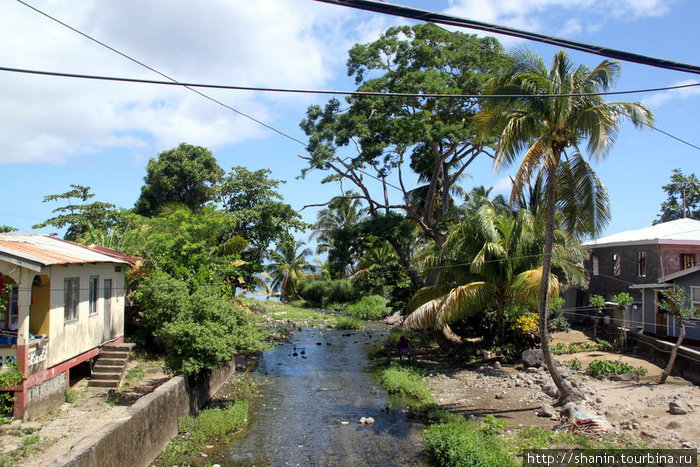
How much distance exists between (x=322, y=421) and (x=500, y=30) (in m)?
11.4

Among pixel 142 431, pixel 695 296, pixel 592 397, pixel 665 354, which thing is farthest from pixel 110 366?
pixel 695 296

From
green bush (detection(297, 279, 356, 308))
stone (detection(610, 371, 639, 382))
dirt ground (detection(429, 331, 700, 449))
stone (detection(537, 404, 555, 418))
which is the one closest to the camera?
dirt ground (detection(429, 331, 700, 449))

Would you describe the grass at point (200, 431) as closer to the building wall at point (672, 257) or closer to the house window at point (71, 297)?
the house window at point (71, 297)

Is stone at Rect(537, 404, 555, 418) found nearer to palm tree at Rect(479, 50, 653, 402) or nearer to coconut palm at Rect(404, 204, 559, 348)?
palm tree at Rect(479, 50, 653, 402)

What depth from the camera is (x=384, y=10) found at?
5684mm

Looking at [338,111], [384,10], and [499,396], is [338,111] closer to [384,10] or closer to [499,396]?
[499,396]

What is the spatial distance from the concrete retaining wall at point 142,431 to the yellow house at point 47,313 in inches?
118

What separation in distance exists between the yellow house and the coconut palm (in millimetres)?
10652

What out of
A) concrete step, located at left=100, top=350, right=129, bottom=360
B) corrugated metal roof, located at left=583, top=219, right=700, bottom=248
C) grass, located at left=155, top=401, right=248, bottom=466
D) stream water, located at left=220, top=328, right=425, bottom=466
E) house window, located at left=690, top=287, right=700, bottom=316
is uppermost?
corrugated metal roof, located at left=583, top=219, right=700, bottom=248

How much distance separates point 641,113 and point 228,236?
66.4 feet

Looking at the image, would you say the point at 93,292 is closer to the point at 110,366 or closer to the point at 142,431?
the point at 110,366

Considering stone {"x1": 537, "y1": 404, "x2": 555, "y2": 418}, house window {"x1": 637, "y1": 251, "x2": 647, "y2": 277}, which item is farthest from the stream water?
house window {"x1": 637, "y1": 251, "x2": 647, "y2": 277}

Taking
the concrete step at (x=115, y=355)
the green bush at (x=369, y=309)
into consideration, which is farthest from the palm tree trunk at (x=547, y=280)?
the green bush at (x=369, y=309)

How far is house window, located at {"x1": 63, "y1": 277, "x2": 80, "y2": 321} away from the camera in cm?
1365
